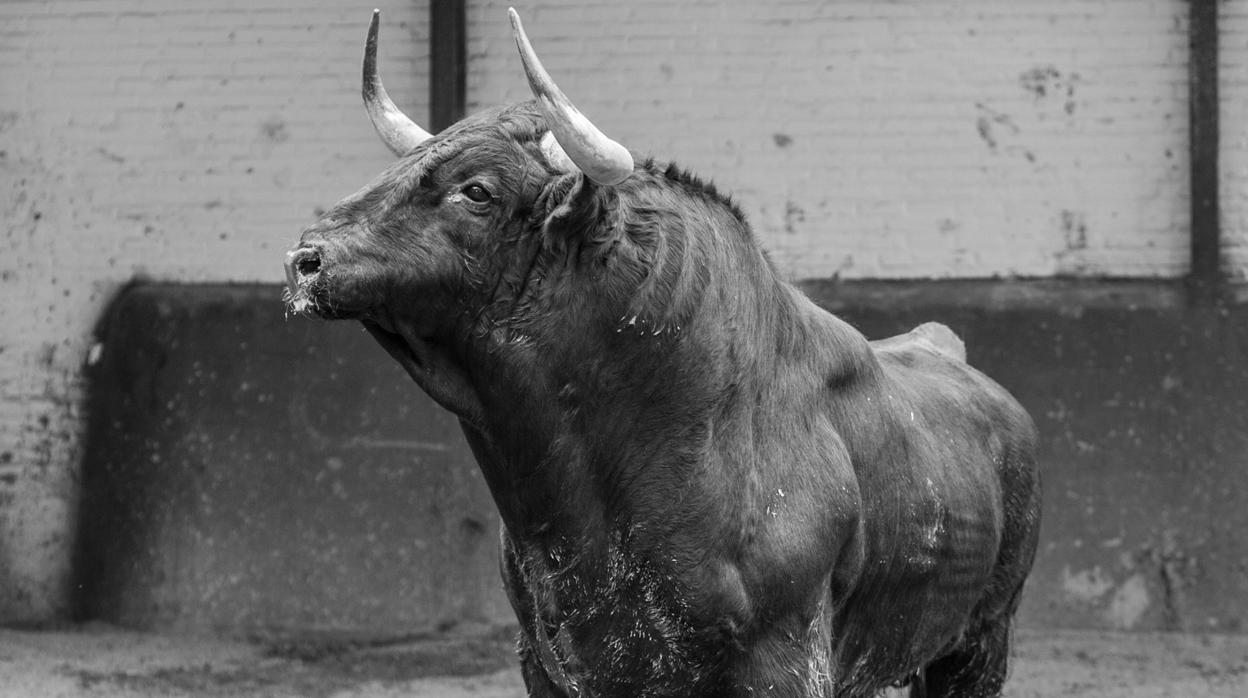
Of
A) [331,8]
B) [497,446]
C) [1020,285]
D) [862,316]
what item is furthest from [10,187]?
[497,446]

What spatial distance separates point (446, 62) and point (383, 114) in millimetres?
4790

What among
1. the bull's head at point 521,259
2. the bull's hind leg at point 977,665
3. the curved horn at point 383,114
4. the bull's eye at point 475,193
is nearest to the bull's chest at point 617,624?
the bull's head at point 521,259

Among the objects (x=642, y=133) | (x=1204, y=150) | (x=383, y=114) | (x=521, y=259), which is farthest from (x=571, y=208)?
(x=1204, y=150)

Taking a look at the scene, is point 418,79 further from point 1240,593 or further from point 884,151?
point 1240,593

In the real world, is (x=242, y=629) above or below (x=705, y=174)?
below

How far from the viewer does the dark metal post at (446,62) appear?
29.0 feet

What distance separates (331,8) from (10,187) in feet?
6.48

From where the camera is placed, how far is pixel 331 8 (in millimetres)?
9078

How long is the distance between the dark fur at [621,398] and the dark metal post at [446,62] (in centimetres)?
498

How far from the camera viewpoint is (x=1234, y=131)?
8.64 m

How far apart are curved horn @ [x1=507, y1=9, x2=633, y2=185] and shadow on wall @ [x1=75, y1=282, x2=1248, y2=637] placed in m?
5.21

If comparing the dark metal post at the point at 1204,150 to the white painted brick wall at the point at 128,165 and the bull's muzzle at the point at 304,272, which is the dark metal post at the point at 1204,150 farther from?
the bull's muzzle at the point at 304,272

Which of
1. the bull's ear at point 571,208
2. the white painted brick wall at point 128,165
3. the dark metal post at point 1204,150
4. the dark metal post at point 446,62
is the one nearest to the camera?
the bull's ear at point 571,208

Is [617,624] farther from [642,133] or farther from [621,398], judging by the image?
[642,133]
